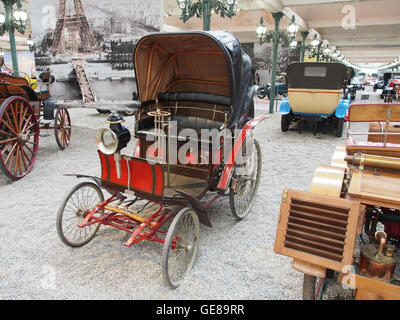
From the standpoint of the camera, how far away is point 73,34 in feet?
24.7

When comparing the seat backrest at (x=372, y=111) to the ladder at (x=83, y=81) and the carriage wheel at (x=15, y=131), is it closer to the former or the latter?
Result: the carriage wheel at (x=15, y=131)

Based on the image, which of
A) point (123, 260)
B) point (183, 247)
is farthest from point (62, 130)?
point (183, 247)

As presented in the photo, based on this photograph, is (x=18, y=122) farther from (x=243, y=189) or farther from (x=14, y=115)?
(x=243, y=189)

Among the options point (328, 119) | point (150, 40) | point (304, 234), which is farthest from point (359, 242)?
point (328, 119)

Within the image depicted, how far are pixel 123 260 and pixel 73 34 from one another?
268 inches

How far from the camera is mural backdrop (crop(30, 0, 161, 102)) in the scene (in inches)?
266

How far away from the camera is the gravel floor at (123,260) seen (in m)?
2.33

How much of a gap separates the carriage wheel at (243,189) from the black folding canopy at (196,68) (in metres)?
0.56

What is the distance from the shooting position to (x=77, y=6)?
7262 millimetres

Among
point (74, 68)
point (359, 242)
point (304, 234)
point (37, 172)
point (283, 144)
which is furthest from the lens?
point (74, 68)

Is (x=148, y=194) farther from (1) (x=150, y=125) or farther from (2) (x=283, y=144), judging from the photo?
(2) (x=283, y=144)
